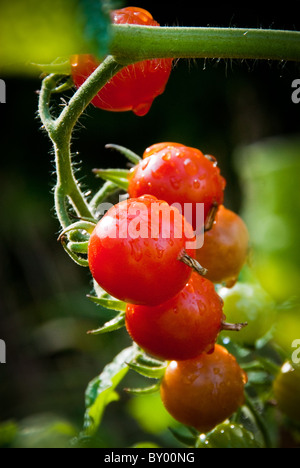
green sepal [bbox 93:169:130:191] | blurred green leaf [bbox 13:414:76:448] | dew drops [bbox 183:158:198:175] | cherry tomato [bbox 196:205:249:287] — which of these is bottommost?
blurred green leaf [bbox 13:414:76:448]

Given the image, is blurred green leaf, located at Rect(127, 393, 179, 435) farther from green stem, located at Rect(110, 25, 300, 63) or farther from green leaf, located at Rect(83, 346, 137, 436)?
green stem, located at Rect(110, 25, 300, 63)

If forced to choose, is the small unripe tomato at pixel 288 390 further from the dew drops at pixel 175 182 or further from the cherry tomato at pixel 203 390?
the dew drops at pixel 175 182

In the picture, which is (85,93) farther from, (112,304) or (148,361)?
(148,361)

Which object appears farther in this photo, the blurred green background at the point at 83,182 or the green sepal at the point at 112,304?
the blurred green background at the point at 83,182

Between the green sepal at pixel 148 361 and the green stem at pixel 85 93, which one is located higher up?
the green stem at pixel 85 93

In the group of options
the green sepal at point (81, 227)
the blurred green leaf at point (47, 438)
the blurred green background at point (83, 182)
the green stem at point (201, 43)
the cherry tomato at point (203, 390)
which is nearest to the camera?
the green stem at point (201, 43)

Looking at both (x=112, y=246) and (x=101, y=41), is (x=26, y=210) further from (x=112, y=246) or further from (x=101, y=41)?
(x=101, y=41)

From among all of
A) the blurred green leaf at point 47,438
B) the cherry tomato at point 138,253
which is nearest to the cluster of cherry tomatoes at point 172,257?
the cherry tomato at point 138,253

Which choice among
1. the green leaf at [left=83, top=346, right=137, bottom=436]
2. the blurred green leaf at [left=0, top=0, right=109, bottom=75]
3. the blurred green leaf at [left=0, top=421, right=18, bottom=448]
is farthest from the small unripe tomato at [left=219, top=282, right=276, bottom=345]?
the blurred green leaf at [left=0, top=0, right=109, bottom=75]
